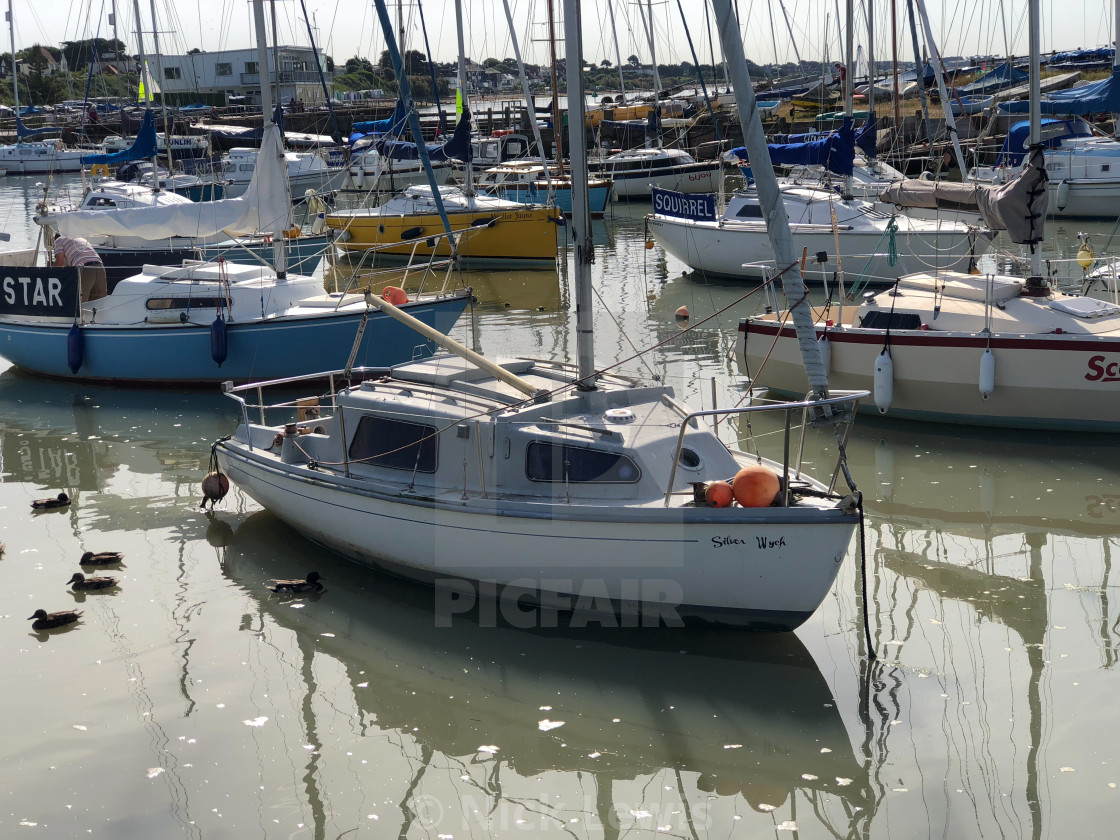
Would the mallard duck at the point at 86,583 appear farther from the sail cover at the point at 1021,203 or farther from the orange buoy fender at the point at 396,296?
the sail cover at the point at 1021,203

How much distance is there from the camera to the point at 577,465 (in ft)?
30.6

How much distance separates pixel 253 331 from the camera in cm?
1750

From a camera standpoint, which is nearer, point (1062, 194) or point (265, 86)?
point (265, 86)

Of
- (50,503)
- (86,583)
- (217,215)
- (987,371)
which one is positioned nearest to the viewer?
(86,583)

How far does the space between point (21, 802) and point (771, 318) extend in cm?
1176

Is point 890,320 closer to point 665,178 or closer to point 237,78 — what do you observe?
point 665,178

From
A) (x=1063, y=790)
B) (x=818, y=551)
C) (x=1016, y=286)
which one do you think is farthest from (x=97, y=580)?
(x=1016, y=286)

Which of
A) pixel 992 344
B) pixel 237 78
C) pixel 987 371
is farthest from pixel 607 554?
pixel 237 78

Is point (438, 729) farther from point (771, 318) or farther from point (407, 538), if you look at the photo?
point (771, 318)

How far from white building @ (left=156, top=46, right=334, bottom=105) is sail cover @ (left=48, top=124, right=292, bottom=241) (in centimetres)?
5904

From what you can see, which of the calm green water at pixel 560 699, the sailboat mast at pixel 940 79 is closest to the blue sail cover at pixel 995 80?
the sailboat mast at pixel 940 79

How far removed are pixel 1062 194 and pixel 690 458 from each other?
27694mm

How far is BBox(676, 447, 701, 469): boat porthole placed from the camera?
9.38m

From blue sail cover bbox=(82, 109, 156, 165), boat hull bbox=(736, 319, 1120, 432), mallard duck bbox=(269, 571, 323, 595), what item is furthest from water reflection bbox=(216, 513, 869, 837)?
blue sail cover bbox=(82, 109, 156, 165)
